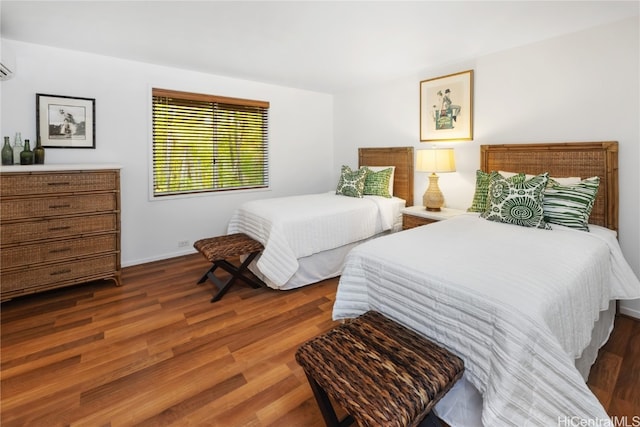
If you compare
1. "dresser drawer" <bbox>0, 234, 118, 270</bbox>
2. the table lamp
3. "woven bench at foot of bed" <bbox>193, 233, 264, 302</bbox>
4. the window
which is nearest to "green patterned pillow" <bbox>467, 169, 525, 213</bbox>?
the table lamp

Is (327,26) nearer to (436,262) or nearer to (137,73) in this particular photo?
(436,262)

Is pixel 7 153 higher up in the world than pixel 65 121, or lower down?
lower down

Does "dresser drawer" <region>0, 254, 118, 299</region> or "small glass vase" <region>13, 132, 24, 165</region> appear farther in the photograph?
"small glass vase" <region>13, 132, 24, 165</region>

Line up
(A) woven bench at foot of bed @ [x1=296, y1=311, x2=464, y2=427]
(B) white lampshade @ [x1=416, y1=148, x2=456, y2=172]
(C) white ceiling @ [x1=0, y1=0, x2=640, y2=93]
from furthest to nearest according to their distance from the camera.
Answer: (B) white lampshade @ [x1=416, y1=148, x2=456, y2=172], (C) white ceiling @ [x1=0, y1=0, x2=640, y2=93], (A) woven bench at foot of bed @ [x1=296, y1=311, x2=464, y2=427]

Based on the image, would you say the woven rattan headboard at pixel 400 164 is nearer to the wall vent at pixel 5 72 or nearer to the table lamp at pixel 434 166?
the table lamp at pixel 434 166

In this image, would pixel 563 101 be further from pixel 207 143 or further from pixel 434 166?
pixel 207 143

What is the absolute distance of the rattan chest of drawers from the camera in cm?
257

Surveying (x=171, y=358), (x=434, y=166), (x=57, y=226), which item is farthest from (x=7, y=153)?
(x=434, y=166)

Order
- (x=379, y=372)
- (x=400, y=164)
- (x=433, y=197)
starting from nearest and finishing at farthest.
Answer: (x=379, y=372), (x=433, y=197), (x=400, y=164)

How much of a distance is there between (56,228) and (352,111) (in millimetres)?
3861

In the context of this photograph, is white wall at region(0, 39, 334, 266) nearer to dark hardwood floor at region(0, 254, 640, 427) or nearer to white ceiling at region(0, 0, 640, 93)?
white ceiling at region(0, 0, 640, 93)

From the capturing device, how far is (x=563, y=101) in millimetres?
2744

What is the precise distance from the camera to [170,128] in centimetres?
384

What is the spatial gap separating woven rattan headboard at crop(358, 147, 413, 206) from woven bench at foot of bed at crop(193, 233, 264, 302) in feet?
6.88
